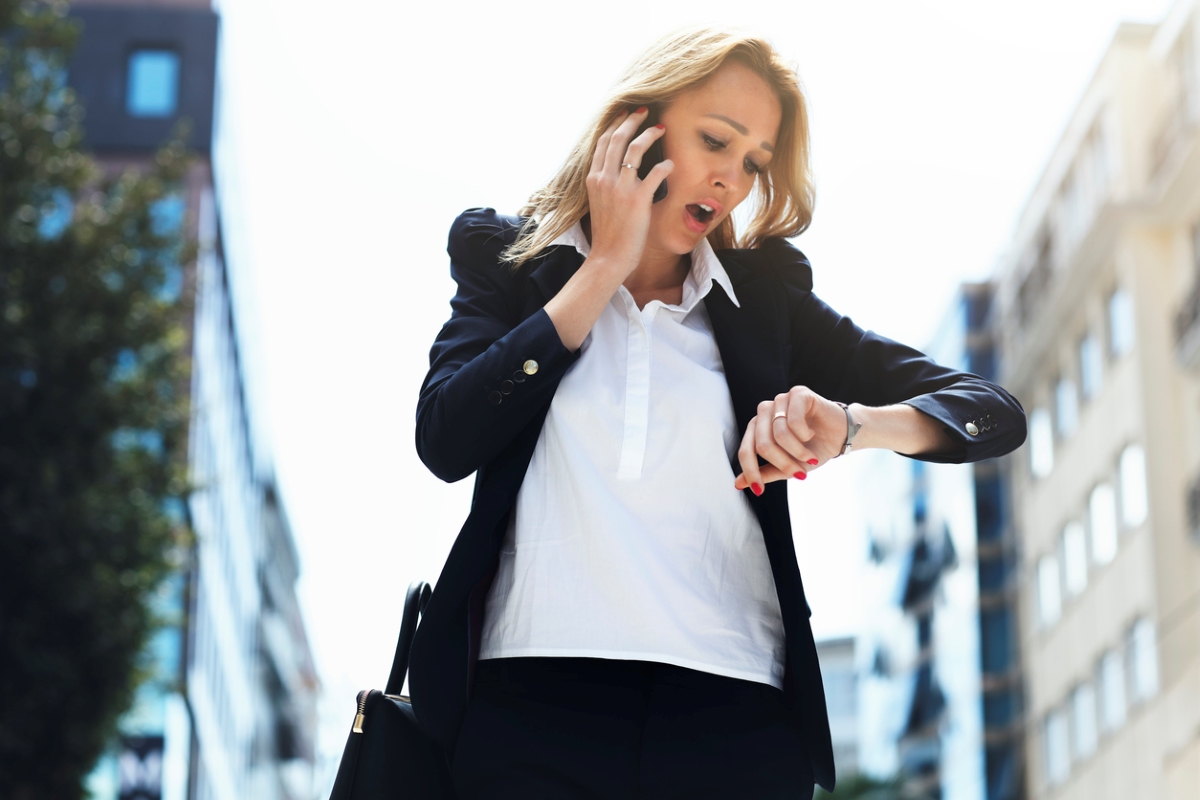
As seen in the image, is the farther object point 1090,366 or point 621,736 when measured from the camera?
point 1090,366

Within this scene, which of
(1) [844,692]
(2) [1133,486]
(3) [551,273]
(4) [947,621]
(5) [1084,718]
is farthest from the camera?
(1) [844,692]

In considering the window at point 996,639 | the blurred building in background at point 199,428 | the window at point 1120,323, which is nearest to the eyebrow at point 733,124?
the blurred building in background at point 199,428

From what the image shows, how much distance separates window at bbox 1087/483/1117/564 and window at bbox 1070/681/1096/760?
9.88 ft

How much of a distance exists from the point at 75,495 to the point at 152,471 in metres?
0.85

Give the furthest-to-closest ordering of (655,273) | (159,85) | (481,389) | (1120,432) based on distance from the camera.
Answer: (159,85)
(1120,432)
(655,273)
(481,389)

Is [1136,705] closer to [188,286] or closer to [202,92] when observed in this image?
[188,286]

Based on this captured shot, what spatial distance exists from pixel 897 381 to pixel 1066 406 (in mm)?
36897

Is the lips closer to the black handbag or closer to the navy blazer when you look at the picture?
the navy blazer

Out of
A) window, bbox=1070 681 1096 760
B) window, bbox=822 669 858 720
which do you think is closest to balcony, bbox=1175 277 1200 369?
window, bbox=1070 681 1096 760

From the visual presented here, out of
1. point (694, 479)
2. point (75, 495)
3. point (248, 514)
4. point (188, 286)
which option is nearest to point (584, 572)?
point (694, 479)

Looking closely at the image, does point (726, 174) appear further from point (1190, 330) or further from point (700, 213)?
point (1190, 330)

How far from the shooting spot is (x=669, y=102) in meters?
2.29

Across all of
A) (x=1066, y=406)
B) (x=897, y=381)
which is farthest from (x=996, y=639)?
(x=897, y=381)

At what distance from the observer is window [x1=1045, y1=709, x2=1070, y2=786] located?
3606 cm
